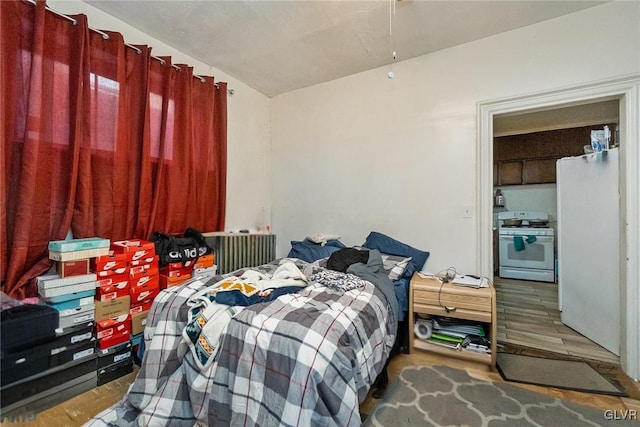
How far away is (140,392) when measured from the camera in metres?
1.47

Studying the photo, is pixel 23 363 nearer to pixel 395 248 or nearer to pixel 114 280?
pixel 114 280

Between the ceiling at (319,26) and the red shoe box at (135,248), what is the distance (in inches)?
66.1

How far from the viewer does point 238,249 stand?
9.62 ft

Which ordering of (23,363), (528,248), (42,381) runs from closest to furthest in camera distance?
(23,363) → (42,381) → (528,248)

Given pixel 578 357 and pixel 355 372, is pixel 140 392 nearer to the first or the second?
pixel 355 372

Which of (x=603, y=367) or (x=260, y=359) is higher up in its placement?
(x=260, y=359)

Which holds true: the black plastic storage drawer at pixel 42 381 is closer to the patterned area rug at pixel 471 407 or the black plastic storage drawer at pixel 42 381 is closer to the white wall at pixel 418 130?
the patterned area rug at pixel 471 407

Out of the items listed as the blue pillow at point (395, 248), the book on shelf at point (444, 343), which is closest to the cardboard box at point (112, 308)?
the blue pillow at point (395, 248)

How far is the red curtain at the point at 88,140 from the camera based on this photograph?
166cm

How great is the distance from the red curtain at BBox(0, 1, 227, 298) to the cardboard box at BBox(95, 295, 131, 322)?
15.1 inches

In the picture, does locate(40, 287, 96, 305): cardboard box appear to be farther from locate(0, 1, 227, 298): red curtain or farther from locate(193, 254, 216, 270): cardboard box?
locate(193, 254, 216, 270): cardboard box

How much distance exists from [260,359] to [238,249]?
1.86 meters

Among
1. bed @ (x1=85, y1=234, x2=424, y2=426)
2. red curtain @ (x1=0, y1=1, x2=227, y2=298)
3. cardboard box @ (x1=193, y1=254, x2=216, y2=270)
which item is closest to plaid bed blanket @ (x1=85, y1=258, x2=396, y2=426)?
bed @ (x1=85, y1=234, x2=424, y2=426)

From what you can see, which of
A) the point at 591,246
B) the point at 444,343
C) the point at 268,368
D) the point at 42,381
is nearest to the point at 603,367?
the point at 591,246
